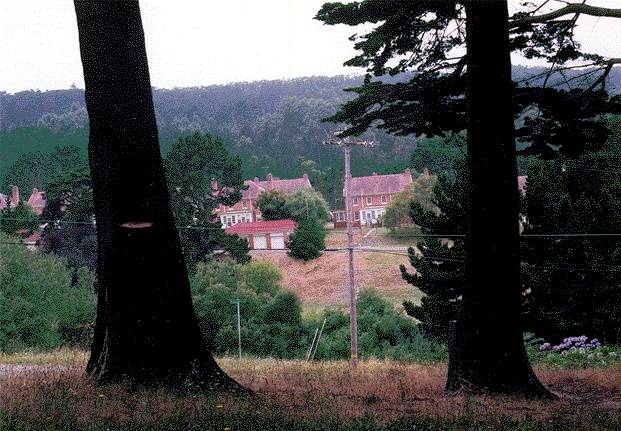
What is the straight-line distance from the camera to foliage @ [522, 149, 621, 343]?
95.9ft

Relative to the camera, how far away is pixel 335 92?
128 meters

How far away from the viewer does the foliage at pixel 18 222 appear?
2504 inches

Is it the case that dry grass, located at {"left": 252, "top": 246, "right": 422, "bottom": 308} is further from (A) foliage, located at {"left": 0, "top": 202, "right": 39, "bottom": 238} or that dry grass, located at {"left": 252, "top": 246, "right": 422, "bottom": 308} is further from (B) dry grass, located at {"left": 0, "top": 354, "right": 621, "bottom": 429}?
(B) dry grass, located at {"left": 0, "top": 354, "right": 621, "bottom": 429}

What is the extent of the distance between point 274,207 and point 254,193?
15666 mm

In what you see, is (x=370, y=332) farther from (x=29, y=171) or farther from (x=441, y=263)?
(x=29, y=171)

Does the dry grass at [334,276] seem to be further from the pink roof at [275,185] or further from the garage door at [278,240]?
the pink roof at [275,185]

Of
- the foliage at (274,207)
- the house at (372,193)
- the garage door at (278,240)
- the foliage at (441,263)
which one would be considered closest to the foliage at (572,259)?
the foliage at (441,263)

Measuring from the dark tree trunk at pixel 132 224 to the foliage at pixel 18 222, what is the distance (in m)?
55.7

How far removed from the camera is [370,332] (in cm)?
4662

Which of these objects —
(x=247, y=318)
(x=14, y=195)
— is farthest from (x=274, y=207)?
(x=247, y=318)

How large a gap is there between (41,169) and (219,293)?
50.5 metres

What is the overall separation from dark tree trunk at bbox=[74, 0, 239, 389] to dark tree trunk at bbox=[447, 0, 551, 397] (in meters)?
2.86

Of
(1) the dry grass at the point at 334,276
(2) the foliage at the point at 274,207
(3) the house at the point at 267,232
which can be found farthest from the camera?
(2) the foliage at the point at 274,207

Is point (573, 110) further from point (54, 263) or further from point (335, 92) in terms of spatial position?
point (335, 92)
